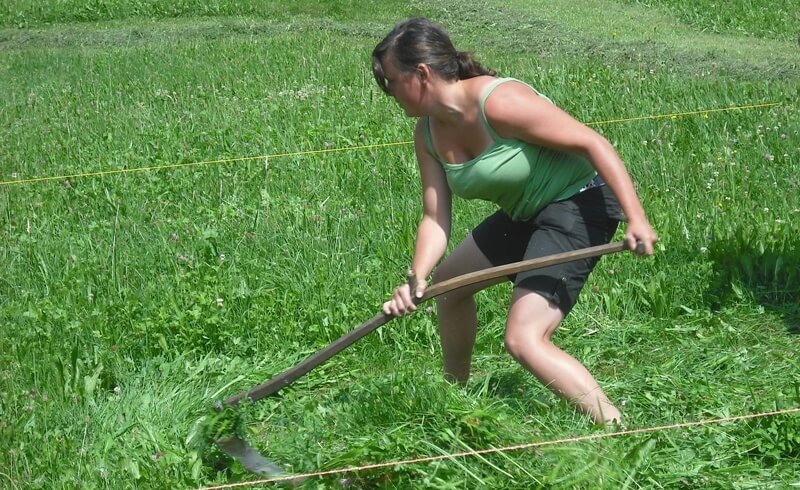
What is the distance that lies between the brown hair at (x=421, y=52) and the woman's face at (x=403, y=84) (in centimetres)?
2

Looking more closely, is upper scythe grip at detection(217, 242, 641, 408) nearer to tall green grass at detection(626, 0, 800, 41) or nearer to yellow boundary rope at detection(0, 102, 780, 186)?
yellow boundary rope at detection(0, 102, 780, 186)

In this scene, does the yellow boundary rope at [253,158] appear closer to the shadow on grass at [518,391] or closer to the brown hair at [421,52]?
the shadow on grass at [518,391]

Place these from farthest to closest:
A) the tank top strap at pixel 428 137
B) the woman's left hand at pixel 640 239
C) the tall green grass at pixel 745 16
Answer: the tall green grass at pixel 745 16
the tank top strap at pixel 428 137
the woman's left hand at pixel 640 239

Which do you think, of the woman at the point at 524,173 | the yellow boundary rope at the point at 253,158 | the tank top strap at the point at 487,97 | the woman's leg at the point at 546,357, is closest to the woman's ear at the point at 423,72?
the woman at the point at 524,173

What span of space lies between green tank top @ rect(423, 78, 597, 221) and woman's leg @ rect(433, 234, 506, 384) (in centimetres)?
26

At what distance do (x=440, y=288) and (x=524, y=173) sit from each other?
48 cm

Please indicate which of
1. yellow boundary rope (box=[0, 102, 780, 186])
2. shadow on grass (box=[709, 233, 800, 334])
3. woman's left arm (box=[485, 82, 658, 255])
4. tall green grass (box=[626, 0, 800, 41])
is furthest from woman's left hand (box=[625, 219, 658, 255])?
tall green grass (box=[626, 0, 800, 41])

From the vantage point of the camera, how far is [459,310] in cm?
382

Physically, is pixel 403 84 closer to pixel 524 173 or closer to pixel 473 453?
pixel 524 173

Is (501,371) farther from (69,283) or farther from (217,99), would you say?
(217,99)

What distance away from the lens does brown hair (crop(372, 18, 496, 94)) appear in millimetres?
3277

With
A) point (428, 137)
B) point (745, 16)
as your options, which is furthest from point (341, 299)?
point (745, 16)

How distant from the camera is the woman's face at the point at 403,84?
3309 mm

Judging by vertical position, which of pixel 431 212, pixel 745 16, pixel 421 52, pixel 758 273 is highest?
pixel 421 52
